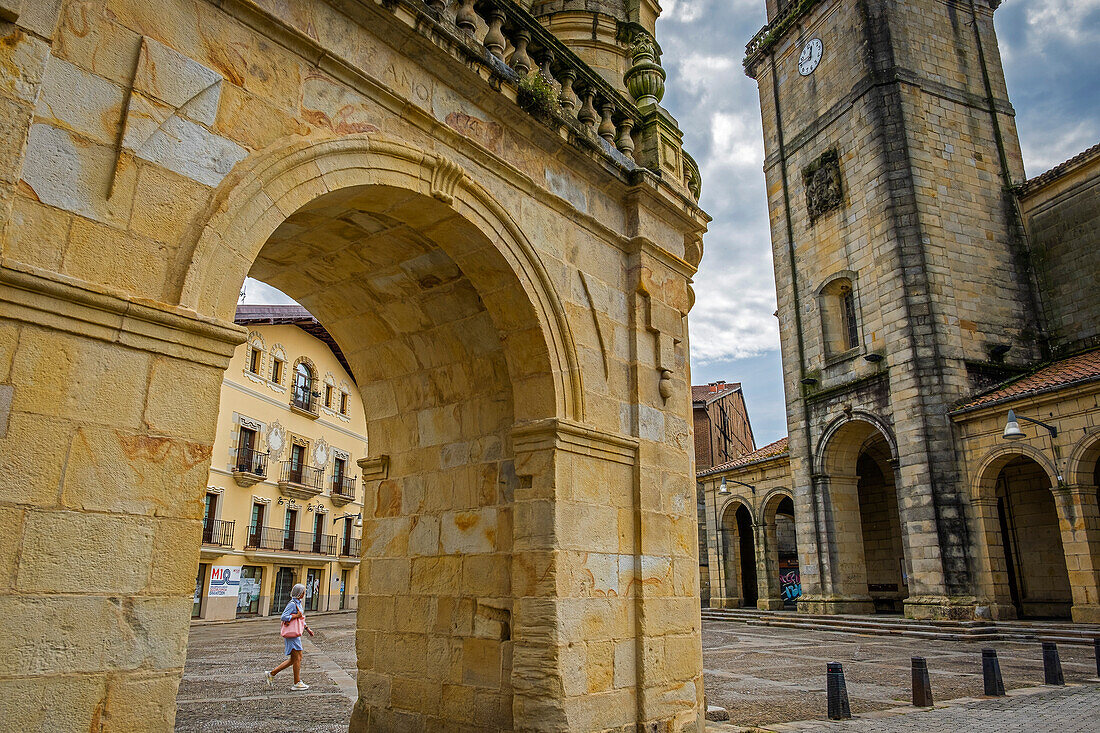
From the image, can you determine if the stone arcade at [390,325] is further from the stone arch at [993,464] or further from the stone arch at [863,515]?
the stone arch at [863,515]

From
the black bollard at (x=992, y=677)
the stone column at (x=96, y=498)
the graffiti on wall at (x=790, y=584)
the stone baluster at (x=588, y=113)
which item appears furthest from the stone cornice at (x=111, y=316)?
the graffiti on wall at (x=790, y=584)

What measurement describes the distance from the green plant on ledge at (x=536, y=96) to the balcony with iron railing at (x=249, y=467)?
21663 millimetres

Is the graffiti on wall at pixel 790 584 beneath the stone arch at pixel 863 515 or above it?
beneath

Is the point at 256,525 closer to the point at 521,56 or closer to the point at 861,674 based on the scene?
the point at 861,674

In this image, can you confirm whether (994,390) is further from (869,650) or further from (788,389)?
(869,650)

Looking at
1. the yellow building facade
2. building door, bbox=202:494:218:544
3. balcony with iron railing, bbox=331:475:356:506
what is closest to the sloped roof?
the yellow building facade

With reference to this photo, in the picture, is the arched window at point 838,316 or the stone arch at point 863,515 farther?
the arched window at point 838,316

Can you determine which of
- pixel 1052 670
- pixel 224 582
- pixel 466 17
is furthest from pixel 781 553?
pixel 466 17

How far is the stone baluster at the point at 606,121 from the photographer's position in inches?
248

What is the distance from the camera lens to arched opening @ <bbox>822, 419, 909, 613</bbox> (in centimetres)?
1981

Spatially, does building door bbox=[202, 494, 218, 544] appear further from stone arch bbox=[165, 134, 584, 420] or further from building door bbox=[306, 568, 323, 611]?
stone arch bbox=[165, 134, 584, 420]

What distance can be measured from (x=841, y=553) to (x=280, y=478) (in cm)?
1873

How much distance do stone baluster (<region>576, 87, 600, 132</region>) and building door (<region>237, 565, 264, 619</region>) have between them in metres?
22.9

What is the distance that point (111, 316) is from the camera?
2.99 meters
